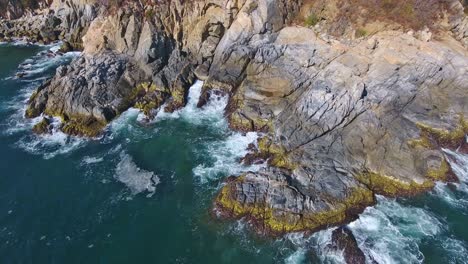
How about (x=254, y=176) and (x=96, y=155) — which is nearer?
(x=254, y=176)

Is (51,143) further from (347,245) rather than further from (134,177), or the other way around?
(347,245)

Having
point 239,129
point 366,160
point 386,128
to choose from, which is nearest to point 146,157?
point 239,129

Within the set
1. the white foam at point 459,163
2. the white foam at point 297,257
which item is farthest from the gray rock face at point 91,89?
the white foam at point 459,163

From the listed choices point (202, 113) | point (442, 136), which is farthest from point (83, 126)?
point (442, 136)

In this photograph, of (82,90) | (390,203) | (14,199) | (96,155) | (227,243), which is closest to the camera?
(227,243)

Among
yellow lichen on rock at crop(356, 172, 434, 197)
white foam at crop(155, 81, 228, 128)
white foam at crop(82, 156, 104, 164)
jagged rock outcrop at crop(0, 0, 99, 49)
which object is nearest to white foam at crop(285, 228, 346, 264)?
yellow lichen on rock at crop(356, 172, 434, 197)

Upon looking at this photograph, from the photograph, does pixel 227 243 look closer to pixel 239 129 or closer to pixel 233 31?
pixel 239 129
